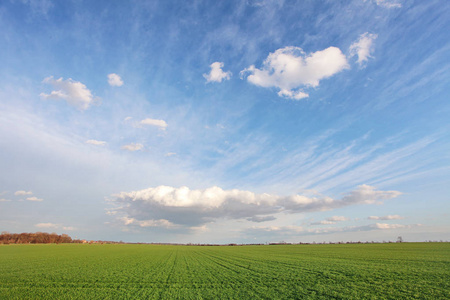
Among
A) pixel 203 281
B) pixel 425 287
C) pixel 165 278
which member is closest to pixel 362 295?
pixel 425 287

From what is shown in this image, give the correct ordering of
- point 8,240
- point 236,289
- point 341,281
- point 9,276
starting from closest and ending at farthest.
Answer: point 236,289, point 341,281, point 9,276, point 8,240

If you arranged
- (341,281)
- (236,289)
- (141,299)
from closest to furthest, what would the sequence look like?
(141,299)
(236,289)
(341,281)

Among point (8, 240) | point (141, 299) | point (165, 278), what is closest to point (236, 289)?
point (141, 299)

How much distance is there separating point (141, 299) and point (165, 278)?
6.02 meters

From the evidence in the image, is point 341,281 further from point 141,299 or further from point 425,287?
point 141,299

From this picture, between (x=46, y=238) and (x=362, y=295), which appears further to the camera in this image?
(x=46, y=238)

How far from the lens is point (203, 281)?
16141mm

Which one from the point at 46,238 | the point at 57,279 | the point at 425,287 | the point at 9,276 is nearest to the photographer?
the point at 425,287

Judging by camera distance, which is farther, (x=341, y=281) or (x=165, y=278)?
(x=165, y=278)

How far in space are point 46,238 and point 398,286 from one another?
141 meters

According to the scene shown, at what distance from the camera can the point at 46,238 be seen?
112 metres

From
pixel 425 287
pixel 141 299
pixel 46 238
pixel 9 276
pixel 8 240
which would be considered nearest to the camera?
pixel 141 299

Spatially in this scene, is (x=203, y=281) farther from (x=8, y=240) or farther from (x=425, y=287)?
(x=8, y=240)

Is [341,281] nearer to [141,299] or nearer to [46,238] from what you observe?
[141,299]
